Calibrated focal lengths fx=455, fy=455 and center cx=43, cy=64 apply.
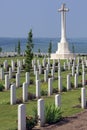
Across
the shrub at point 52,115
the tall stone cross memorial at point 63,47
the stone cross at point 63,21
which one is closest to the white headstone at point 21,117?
the shrub at point 52,115

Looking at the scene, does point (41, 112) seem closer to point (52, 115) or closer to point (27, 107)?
point (52, 115)

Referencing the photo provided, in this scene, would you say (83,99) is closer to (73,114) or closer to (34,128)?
(73,114)

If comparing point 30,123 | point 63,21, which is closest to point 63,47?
point 63,21

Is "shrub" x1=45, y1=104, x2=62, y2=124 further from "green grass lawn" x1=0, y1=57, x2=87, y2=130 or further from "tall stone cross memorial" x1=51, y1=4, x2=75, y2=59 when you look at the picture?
"tall stone cross memorial" x1=51, y1=4, x2=75, y2=59

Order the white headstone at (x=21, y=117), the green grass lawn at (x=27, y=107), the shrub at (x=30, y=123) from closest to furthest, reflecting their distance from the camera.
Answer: the white headstone at (x=21, y=117), the shrub at (x=30, y=123), the green grass lawn at (x=27, y=107)

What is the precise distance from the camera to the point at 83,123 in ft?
43.3

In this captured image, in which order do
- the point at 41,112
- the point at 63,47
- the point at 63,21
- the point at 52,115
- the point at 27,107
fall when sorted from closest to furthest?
the point at 41,112 < the point at 52,115 < the point at 27,107 < the point at 63,47 < the point at 63,21

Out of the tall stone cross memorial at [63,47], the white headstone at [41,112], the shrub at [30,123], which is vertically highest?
the tall stone cross memorial at [63,47]

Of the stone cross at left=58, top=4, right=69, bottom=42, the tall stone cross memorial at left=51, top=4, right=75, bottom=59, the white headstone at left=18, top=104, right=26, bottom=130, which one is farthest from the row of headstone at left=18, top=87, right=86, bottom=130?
the stone cross at left=58, top=4, right=69, bottom=42

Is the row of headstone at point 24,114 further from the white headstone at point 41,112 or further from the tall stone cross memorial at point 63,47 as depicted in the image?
the tall stone cross memorial at point 63,47

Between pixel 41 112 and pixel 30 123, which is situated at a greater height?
pixel 41 112

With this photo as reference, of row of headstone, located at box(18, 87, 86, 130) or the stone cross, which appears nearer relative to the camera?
row of headstone, located at box(18, 87, 86, 130)

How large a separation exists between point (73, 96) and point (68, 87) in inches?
92.3

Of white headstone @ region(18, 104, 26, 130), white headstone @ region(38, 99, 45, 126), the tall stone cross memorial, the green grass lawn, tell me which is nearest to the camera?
white headstone @ region(18, 104, 26, 130)
